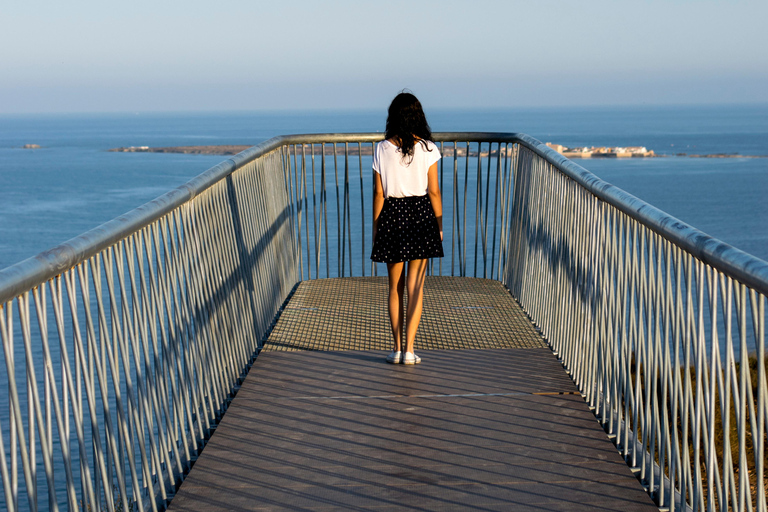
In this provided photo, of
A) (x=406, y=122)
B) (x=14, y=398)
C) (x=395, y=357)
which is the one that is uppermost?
(x=406, y=122)

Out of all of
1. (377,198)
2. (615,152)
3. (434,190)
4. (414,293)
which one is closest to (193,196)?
(377,198)

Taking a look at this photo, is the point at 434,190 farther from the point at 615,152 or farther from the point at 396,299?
the point at 615,152

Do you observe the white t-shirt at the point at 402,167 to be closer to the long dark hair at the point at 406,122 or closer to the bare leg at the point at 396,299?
the long dark hair at the point at 406,122

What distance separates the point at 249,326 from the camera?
5406 mm

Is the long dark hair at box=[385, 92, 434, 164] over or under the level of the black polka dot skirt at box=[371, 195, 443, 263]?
over

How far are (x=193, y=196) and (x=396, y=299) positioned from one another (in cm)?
174

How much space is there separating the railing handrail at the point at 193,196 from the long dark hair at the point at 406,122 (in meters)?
0.94

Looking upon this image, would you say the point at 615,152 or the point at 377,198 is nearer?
the point at 377,198

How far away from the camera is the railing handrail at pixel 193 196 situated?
207 cm

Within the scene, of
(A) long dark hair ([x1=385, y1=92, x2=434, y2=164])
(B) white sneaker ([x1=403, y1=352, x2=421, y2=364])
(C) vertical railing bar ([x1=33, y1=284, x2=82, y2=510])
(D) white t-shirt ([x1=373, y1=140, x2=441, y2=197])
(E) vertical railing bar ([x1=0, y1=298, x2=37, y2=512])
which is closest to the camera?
(E) vertical railing bar ([x1=0, y1=298, x2=37, y2=512])

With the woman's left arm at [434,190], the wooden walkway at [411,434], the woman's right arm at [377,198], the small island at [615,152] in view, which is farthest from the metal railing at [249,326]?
the small island at [615,152]

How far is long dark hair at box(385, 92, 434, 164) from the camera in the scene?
480cm

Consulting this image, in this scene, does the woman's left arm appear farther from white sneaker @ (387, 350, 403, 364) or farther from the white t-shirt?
white sneaker @ (387, 350, 403, 364)

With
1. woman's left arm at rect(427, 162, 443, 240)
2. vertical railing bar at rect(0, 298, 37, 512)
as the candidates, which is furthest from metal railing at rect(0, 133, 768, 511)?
woman's left arm at rect(427, 162, 443, 240)
